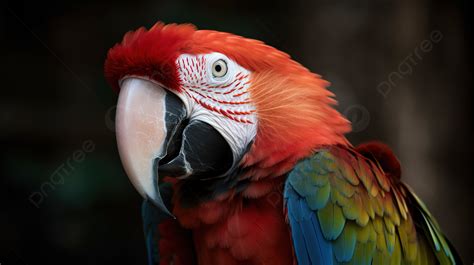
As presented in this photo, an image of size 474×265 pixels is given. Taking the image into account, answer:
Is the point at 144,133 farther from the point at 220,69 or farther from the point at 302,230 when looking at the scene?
the point at 302,230

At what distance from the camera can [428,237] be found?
1.63 m

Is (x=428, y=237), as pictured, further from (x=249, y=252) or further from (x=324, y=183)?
(x=249, y=252)

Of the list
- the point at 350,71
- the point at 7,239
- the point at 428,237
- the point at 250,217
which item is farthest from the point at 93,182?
the point at 428,237

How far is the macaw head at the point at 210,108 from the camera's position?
139 cm

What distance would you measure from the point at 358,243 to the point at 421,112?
77.2 inches

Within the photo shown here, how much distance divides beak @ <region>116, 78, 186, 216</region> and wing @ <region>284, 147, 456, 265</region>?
346 millimetres

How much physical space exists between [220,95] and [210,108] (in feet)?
0.16

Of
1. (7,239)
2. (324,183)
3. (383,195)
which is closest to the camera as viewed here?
(324,183)

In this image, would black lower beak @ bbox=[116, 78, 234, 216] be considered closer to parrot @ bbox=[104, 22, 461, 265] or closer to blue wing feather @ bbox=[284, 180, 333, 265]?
parrot @ bbox=[104, 22, 461, 265]

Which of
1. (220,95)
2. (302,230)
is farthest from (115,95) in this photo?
(302,230)

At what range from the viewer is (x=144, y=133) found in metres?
1.37

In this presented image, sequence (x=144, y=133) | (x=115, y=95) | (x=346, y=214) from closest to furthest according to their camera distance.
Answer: (x=144, y=133) → (x=346, y=214) → (x=115, y=95)

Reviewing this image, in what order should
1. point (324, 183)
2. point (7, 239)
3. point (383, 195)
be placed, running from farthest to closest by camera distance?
point (7, 239)
point (383, 195)
point (324, 183)

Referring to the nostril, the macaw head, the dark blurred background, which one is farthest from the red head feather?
the dark blurred background
